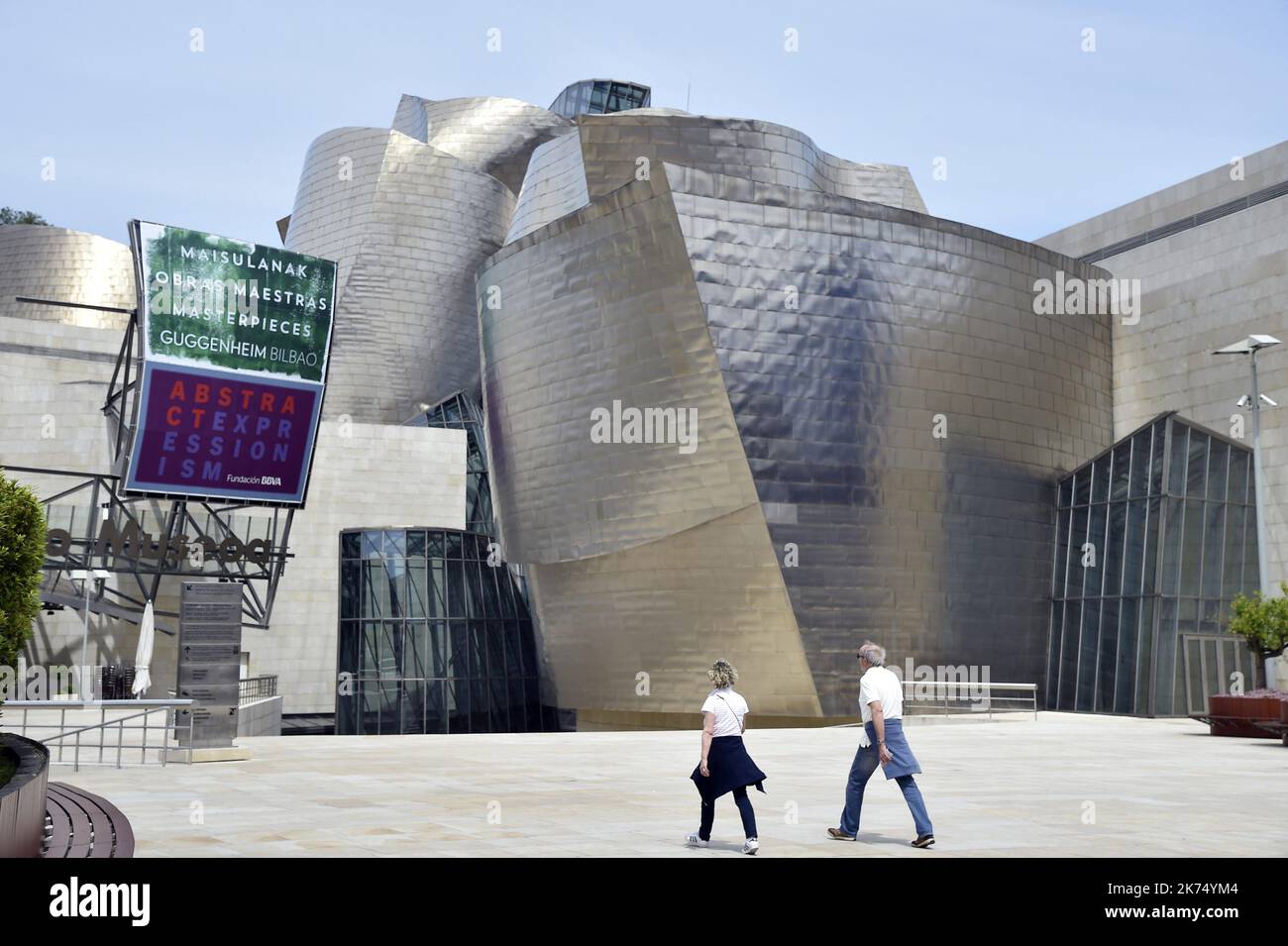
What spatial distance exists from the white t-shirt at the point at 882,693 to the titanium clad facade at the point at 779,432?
766 inches

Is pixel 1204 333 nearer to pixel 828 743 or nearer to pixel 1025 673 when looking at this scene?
pixel 1025 673

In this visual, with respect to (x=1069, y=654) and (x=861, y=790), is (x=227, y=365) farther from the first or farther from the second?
(x=861, y=790)

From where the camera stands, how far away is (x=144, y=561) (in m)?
36.1

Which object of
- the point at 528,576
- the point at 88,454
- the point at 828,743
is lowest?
the point at 828,743

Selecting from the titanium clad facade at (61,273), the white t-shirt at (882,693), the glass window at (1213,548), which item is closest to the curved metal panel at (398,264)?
the titanium clad facade at (61,273)

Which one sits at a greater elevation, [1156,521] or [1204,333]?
[1204,333]

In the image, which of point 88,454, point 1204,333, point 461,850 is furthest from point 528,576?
point 461,850

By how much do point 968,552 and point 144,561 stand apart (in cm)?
2307

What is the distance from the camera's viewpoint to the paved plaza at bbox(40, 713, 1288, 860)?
9117 millimetres

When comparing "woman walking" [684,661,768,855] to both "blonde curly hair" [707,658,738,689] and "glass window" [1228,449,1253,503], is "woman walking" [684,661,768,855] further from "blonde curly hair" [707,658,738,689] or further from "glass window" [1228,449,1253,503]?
"glass window" [1228,449,1253,503]

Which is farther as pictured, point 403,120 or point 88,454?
point 403,120

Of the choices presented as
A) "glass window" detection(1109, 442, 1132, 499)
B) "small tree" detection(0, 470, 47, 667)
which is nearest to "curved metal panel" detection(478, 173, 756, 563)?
"glass window" detection(1109, 442, 1132, 499)

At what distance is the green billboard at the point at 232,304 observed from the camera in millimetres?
31547

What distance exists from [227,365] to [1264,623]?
25.1m
